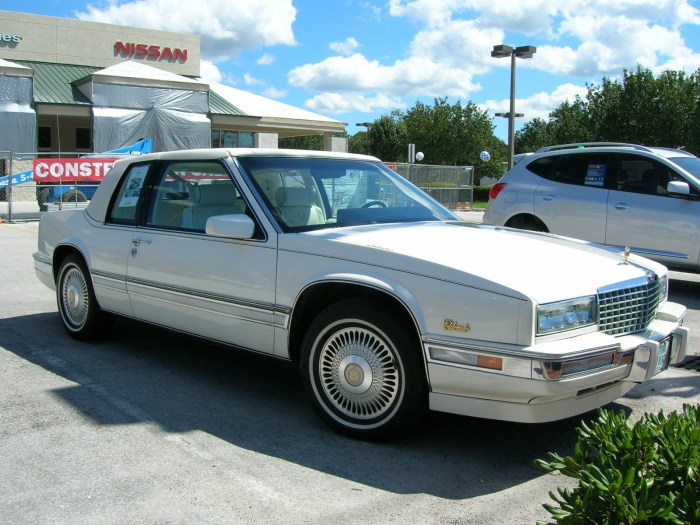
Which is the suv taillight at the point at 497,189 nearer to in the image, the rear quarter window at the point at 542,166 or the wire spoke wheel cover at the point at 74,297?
the rear quarter window at the point at 542,166

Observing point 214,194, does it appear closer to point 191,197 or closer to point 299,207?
point 191,197

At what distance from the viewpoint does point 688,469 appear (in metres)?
2.53

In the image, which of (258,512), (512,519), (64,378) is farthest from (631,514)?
(64,378)

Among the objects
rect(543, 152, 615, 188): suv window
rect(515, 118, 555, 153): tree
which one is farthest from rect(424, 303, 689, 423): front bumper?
rect(515, 118, 555, 153): tree

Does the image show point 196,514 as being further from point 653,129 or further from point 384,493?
point 653,129

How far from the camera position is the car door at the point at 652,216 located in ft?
27.6

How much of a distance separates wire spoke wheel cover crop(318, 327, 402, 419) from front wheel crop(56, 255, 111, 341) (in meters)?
2.70

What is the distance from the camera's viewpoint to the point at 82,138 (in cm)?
3384

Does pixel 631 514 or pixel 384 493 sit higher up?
pixel 631 514

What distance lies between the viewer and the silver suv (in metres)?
8.48

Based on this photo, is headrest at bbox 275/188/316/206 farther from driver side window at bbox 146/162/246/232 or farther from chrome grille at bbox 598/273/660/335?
chrome grille at bbox 598/273/660/335

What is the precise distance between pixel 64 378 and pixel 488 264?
10.4 feet

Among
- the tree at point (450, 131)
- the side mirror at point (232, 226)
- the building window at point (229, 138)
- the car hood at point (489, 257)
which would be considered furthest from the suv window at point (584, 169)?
the tree at point (450, 131)

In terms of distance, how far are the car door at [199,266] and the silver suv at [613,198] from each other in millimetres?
5510
